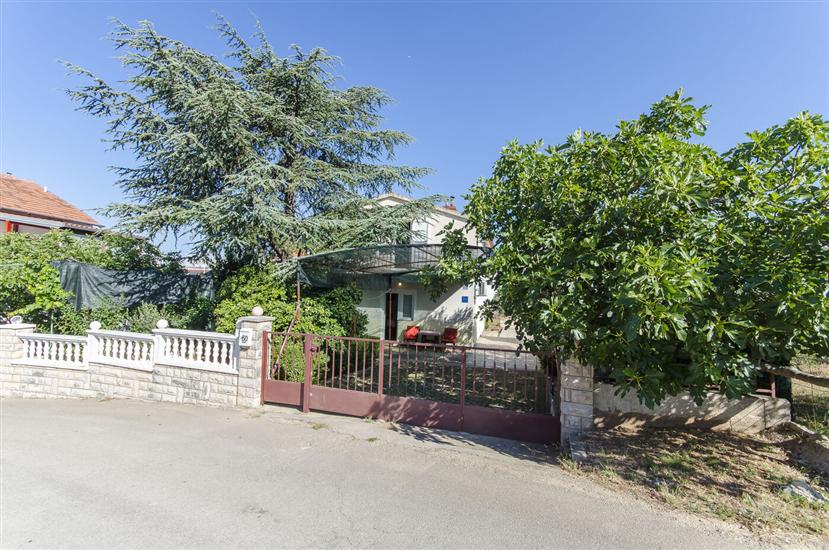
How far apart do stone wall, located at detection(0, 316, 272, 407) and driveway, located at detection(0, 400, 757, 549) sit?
957 millimetres

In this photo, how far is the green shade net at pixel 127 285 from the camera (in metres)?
8.66

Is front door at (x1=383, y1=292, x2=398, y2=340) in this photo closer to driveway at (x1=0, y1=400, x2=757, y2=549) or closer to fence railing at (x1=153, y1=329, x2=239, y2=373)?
fence railing at (x1=153, y1=329, x2=239, y2=373)

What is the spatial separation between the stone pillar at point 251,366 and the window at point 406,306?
25.0ft

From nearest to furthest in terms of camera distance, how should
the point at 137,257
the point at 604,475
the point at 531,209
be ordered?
the point at 604,475 < the point at 531,209 < the point at 137,257

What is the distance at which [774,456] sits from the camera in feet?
13.7

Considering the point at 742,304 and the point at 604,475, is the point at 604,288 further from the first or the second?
the point at 604,475

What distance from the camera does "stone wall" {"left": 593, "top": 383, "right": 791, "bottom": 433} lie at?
15.7 feet

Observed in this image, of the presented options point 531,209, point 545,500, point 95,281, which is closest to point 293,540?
point 545,500

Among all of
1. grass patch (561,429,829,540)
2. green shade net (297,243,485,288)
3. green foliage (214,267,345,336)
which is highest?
green shade net (297,243,485,288)

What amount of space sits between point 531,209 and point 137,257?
32.6 feet

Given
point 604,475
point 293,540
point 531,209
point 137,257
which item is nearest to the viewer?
point 293,540

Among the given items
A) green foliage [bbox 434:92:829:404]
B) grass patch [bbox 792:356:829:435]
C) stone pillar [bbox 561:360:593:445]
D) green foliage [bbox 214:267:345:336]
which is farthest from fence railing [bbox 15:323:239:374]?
grass patch [bbox 792:356:829:435]

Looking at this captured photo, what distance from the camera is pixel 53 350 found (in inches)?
308

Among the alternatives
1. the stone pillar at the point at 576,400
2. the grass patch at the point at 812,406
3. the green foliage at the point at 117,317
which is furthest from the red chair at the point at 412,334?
the grass patch at the point at 812,406
